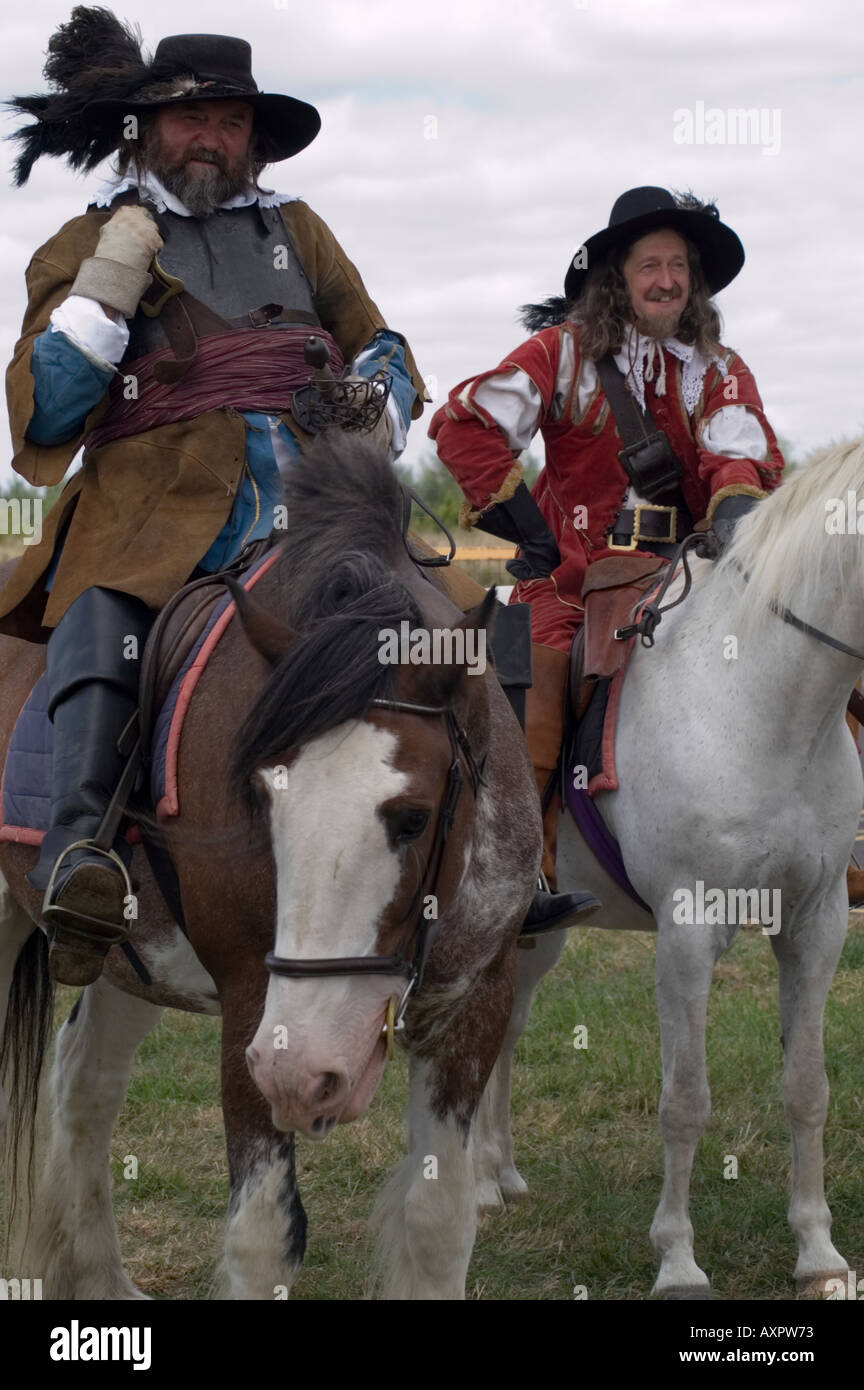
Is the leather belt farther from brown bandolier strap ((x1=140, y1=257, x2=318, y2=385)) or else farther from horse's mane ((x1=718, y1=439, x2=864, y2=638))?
brown bandolier strap ((x1=140, y1=257, x2=318, y2=385))

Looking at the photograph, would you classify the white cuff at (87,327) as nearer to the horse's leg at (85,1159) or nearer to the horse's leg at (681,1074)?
the horse's leg at (85,1159)

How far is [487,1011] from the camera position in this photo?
3.90 meters

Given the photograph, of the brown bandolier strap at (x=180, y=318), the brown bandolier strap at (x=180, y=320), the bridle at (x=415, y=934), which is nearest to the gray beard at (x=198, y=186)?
the brown bandolier strap at (x=180, y=318)

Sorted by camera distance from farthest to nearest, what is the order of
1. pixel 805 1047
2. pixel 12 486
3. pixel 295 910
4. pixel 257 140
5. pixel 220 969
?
pixel 12 486 → pixel 805 1047 → pixel 257 140 → pixel 220 969 → pixel 295 910

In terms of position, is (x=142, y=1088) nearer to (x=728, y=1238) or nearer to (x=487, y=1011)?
(x=728, y=1238)

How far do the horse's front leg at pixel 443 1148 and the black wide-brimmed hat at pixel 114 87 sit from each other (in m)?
2.43

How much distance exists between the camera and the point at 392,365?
453 cm

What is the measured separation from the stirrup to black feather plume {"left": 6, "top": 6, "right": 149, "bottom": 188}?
1.99 meters

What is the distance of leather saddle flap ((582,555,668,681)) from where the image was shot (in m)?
5.29

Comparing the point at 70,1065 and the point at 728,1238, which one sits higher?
the point at 70,1065

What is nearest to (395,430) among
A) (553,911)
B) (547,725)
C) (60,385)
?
(60,385)

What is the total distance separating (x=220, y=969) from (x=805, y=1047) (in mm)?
2224

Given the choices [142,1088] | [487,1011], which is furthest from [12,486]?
[487,1011]

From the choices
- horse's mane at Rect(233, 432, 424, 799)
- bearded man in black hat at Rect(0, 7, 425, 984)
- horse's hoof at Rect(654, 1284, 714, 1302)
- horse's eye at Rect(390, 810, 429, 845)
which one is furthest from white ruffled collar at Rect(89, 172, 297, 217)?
horse's hoof at Rect(654, 1284, 714, 1302)
